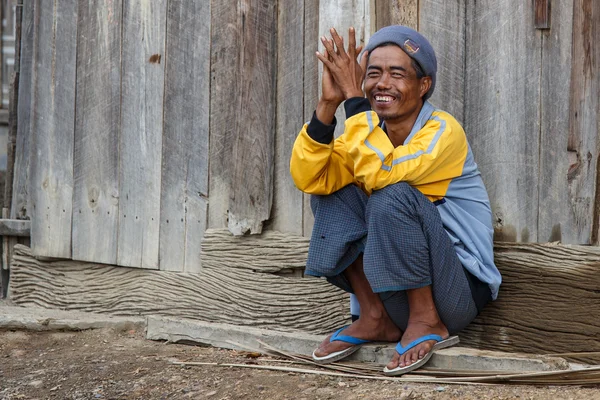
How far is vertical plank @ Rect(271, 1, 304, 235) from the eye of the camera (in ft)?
13.4

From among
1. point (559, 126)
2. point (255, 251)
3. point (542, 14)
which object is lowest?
point (255, 251)

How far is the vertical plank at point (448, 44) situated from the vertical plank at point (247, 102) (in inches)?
30.9

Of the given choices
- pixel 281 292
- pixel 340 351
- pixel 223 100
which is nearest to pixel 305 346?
pixel 340 351

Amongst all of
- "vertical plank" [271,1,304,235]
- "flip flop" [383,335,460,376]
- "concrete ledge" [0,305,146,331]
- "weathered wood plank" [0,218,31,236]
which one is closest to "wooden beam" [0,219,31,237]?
"weathered wood plank" [0,218,31,236]

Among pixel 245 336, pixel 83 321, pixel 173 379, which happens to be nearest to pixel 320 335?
pixel 245 336

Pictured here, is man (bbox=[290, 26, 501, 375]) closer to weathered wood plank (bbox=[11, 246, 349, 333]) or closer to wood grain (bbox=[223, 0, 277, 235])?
weathered wood plank (bbox=[11, 246, 349, 333])

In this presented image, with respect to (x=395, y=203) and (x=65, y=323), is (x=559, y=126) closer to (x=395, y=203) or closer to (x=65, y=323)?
(x=395, y=203)

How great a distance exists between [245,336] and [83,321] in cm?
95

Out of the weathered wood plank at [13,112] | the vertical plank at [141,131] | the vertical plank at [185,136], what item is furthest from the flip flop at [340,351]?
the weathered wood plank at [13,112]

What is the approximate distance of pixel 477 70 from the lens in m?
3.63

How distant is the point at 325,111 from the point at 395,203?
452mm

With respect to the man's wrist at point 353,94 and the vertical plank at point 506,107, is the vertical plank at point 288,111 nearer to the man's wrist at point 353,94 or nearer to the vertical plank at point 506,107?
the man's wrist at point 353,94

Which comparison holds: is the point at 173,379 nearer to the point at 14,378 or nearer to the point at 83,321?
the point at 14,378

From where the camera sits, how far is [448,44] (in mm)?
3678
